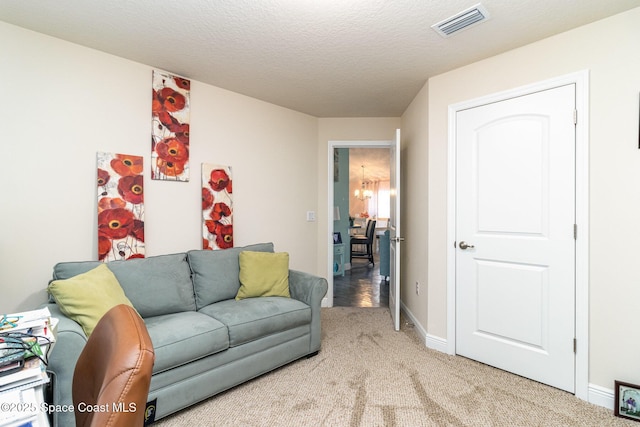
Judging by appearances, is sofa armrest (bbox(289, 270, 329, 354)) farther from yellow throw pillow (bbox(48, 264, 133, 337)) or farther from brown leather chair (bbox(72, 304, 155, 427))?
brown leather chair (bbox(72, 304, 155, 427))

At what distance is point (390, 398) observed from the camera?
2105 millimetres

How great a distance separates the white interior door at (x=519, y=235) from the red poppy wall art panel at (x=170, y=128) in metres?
2.41

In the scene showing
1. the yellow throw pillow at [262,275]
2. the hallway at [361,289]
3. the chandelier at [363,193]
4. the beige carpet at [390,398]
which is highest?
the chandelier at [363,193]

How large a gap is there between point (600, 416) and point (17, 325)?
9.47 feet

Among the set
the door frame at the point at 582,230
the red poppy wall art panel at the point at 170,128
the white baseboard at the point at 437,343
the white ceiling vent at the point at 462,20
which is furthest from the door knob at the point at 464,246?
the red poppy wall art panel at the point at 170,128

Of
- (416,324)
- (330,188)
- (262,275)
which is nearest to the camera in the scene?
(262,275)

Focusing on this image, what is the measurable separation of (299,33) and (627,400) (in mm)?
3016

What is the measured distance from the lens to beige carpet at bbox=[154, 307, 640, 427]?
1883mm

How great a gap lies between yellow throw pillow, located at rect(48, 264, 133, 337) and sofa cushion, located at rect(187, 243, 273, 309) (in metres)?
0.71

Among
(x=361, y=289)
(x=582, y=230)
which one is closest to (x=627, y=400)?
(x=582, y=230)

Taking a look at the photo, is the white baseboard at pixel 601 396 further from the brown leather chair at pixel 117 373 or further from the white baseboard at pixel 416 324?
A: the brown leather chair at pixel 117 373

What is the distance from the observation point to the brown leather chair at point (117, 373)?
1.96ft

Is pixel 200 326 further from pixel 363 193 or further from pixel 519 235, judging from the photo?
pixel 363 193

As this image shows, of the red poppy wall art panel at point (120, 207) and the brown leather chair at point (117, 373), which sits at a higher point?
the red poppy wall art panel at point (120, 207)
